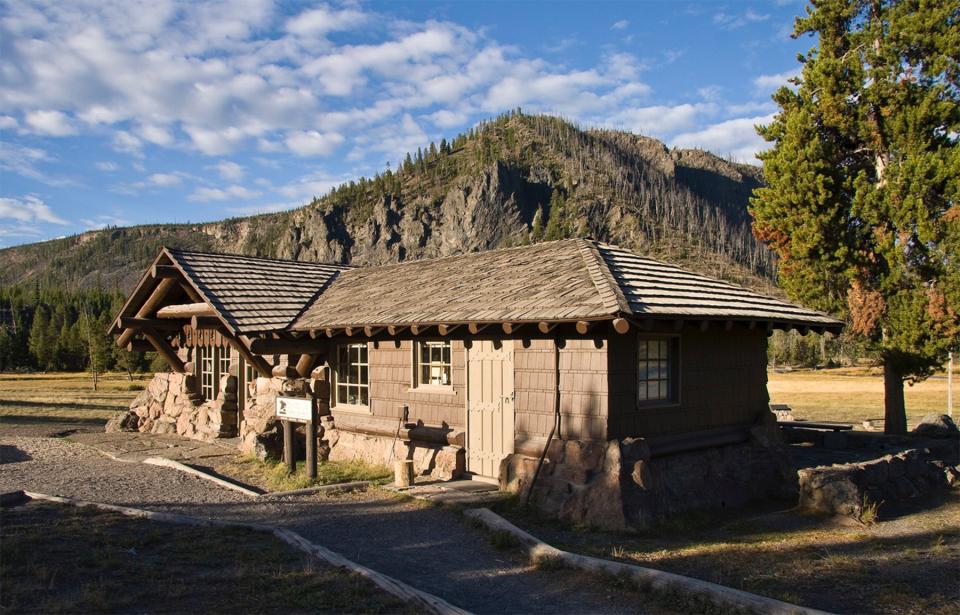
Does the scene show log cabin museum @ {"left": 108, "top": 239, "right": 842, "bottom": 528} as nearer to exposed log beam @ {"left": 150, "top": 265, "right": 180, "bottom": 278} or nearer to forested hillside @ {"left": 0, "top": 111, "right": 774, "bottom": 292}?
exposed log beam @ {"left": 150, "top": 265, "right": 180, "bottom": 278}

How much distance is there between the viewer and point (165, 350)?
18.7 meters

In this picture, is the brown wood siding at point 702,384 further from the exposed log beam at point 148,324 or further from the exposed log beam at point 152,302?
the exposed log beam at point 148,324

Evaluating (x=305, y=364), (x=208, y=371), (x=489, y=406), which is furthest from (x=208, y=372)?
(x=489, y=406)

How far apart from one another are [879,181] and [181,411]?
19210 mm

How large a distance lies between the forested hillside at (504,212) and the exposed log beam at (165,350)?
85.7 metres

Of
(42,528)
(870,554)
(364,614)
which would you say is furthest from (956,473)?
(42,528)

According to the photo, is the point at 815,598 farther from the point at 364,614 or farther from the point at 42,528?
the point at 42,528

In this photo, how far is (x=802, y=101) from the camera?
18531mm

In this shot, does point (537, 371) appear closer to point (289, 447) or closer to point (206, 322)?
point (289, 447)

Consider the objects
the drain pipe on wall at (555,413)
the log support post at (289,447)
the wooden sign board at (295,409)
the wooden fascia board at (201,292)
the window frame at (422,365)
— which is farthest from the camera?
the wooden fascia board at (201,292)

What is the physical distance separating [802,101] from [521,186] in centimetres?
12243

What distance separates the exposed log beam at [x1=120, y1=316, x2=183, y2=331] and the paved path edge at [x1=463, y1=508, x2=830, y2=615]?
13498 millimetres

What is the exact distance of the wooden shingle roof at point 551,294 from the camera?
987cm

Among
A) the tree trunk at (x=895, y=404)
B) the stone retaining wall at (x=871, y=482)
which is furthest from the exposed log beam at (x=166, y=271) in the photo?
the tree trunk at (x=895, y=404)
